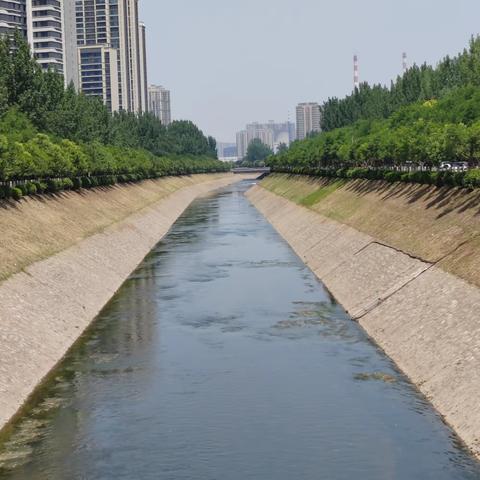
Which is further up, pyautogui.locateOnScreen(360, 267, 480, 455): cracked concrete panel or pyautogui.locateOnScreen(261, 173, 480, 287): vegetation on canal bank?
pyautogui.locateOnScreen(261, 173, 480, 287): vegetation on canal bank

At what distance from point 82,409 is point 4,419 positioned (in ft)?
11.3

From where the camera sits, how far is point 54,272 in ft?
182

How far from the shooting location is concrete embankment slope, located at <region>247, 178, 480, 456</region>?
3231 centimetres

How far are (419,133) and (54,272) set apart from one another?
5419cm

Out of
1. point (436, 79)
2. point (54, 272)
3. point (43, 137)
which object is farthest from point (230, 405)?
point (436, 79)

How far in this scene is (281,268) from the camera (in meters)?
73.6

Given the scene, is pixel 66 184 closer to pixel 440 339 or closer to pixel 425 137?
pixel 425 137

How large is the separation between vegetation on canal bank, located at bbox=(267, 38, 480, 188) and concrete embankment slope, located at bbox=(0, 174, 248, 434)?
28.9 m

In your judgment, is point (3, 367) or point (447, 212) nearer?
point (3, 367)


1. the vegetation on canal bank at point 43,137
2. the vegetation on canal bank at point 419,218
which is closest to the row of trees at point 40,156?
the vegetation on canal bank at point 43,137

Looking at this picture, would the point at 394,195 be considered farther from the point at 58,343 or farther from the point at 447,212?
the point at 58,343

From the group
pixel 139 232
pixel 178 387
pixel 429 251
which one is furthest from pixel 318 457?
pixel 139 232

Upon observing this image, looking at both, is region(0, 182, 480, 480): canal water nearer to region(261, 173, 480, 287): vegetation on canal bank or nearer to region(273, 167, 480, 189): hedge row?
region(261, 173, 480, 287): vegetation on canal bank

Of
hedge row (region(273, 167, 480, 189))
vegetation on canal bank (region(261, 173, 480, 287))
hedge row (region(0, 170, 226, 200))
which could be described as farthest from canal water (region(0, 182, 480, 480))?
hedge row (region(0, 170, 226, 200))
